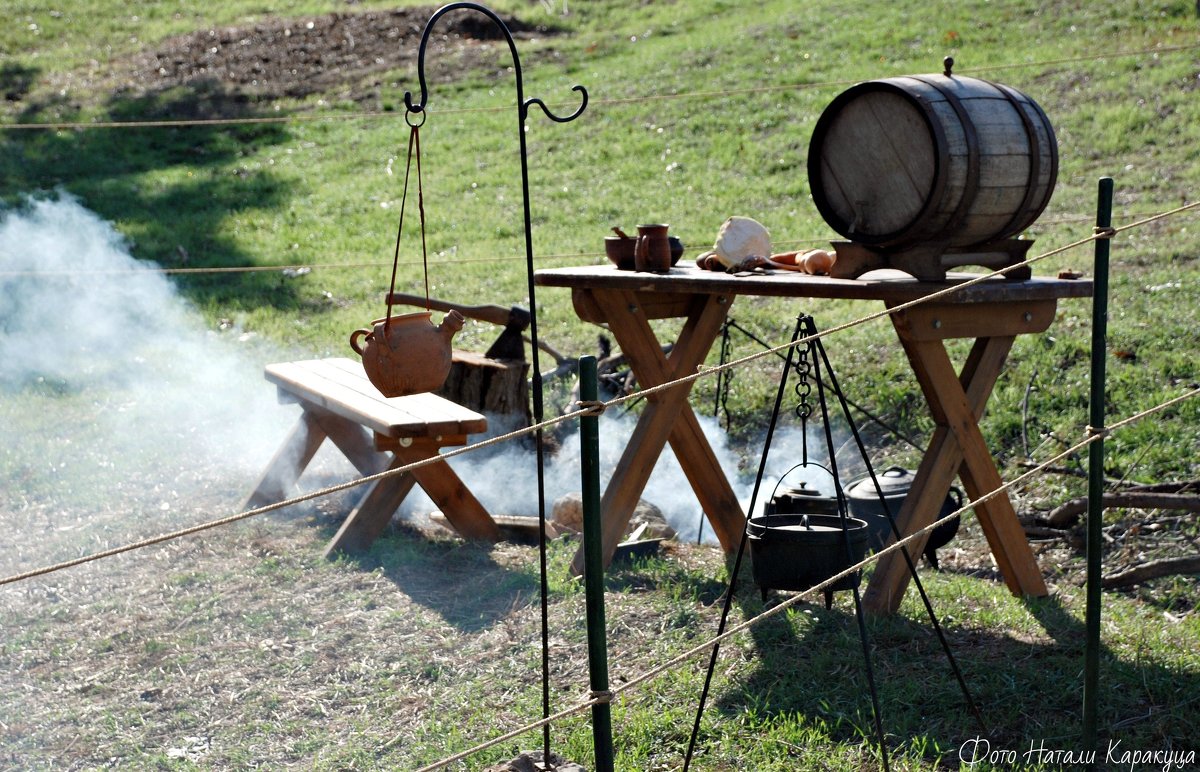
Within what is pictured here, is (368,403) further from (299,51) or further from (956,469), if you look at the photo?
(299,51)

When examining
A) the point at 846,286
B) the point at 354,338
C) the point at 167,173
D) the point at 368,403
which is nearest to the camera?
the point at 354,338

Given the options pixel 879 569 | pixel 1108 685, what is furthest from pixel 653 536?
pixel 1108 685

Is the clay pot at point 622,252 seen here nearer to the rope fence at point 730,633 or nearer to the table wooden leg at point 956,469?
the table wooden leg at point 956,469

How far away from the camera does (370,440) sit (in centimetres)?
596

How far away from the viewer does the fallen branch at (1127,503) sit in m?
4.65

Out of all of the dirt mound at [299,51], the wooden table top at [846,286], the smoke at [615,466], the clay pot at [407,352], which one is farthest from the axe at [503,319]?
the dirt mound at [299,51]

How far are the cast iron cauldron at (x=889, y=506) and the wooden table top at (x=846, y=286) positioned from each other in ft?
2.91

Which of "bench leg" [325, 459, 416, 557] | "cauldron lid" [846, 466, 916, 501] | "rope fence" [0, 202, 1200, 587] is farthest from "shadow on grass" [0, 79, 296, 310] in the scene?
"rope fence" [0, 202, 1200, 587]

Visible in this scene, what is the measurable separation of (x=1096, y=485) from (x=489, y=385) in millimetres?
3606

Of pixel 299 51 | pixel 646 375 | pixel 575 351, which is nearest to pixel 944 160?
pixel 646 375

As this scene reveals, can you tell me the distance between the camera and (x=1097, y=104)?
408 inches

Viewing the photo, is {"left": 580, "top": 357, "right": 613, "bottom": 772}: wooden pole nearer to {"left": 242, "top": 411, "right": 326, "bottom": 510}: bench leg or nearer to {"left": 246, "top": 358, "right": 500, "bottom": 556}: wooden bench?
{"left": 246, "top": 358, "right": 500, "bottom": 556}: wooden bench

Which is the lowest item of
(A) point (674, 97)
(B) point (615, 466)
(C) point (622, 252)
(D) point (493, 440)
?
(B) point (615, 466)

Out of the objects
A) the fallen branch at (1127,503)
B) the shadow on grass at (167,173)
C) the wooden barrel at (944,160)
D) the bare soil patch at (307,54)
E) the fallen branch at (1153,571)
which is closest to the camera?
the wooden barrel at (944,160)
